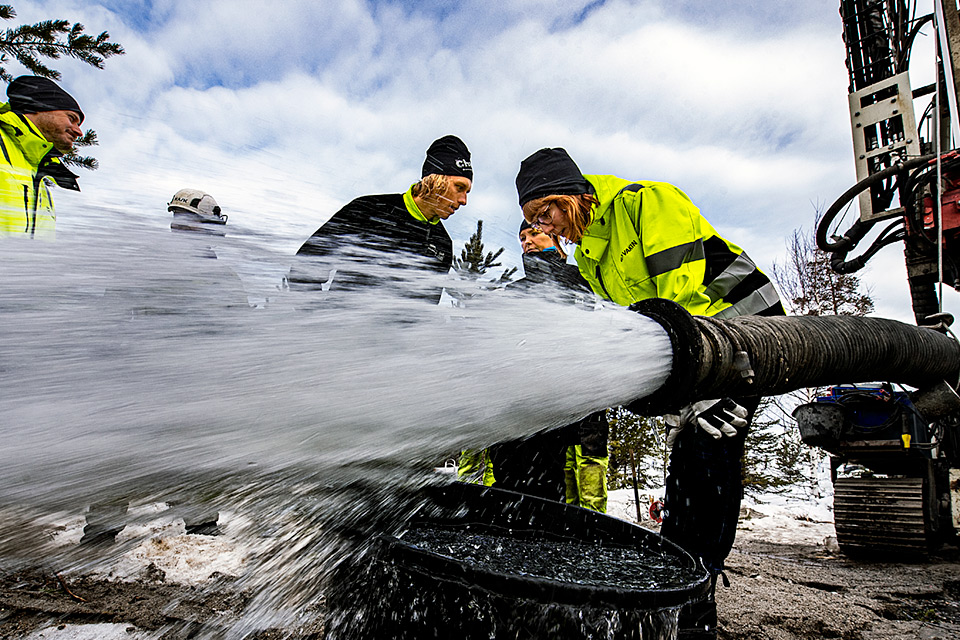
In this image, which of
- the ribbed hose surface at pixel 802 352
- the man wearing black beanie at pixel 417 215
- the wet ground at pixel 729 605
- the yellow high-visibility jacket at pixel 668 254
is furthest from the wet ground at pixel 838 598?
the man wearing black beanie at pixel 417 215

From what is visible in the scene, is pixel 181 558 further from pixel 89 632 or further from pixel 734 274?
pixel 734 274

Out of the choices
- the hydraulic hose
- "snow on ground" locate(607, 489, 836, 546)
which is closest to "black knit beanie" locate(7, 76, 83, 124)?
the hydraulic hose

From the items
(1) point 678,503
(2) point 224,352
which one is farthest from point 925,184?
(2) point 224,352

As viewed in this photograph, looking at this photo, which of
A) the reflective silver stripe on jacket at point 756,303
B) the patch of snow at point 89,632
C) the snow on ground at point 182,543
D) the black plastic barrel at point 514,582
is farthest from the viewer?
the reflective silver stripe on jacket at point 756,303

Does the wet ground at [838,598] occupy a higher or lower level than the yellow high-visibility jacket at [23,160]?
lower

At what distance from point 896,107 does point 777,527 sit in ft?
14.8

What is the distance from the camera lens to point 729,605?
282cm

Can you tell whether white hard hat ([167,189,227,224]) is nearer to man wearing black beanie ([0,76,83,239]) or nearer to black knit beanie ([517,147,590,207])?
man wearing black beanie ([0,76,83,239])

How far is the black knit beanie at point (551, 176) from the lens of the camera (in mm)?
2564

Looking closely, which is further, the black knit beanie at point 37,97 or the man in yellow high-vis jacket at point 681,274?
the black knit beanie at point 37,97

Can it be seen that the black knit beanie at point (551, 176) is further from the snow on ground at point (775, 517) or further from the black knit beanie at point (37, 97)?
the snow on ground at point (775, 517)

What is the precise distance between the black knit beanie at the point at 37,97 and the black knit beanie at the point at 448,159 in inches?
74.5

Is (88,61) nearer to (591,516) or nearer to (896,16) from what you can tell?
(591,516)

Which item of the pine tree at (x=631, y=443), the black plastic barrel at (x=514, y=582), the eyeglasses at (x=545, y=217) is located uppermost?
the eyeglasses at (x=545, y=217)
